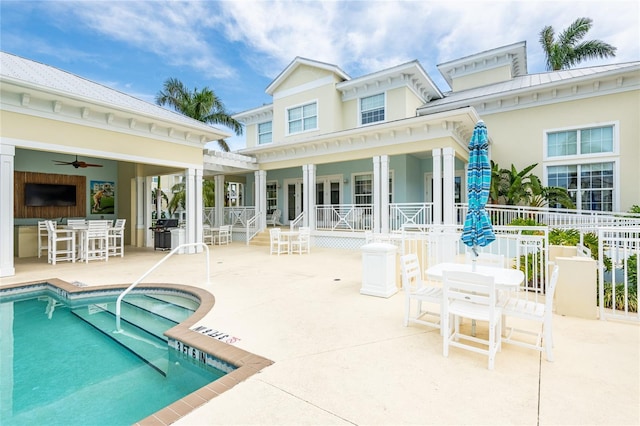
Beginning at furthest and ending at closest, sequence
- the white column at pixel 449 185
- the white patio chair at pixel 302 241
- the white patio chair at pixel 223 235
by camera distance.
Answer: the white patio chair at pixel 223 235
the white patio chair at pixel 302 241
the white column at pixel 449 185

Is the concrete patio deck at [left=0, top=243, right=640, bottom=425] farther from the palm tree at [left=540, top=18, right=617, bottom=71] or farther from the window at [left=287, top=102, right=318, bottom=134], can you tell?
the palm tree at [left=540, top=18, right=617, bottom=71]

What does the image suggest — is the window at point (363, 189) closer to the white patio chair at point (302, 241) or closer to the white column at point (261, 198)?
the white patio chair at point (302, 241)

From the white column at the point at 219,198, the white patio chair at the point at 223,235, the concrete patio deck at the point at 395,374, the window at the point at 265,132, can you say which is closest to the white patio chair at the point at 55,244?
the white patio chair at the point at 223,235

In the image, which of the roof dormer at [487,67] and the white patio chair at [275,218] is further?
the white patio chair at [275,218]

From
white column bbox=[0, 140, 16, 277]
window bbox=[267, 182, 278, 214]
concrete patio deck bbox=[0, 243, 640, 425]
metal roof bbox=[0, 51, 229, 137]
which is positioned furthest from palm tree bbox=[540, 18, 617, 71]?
white column bbox=[0, 140, 16, 277]

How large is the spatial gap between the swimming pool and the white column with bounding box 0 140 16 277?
3.07 meters

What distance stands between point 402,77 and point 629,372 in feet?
43.5

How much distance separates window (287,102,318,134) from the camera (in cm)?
1605

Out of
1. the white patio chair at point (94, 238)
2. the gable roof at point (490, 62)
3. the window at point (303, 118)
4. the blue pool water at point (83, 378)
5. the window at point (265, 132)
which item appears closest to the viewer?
the blue pool water at point (83, 378)

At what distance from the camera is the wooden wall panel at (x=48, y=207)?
11672 mm

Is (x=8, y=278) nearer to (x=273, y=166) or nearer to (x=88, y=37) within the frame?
(x=273, y=166)

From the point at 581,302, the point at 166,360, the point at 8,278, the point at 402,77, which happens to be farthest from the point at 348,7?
the point at 8,278

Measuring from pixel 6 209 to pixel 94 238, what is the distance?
8.83 feet

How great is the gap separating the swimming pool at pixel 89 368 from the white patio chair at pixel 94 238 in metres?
4.69
